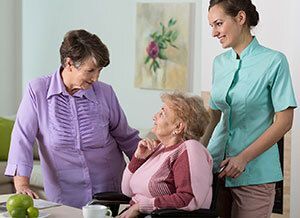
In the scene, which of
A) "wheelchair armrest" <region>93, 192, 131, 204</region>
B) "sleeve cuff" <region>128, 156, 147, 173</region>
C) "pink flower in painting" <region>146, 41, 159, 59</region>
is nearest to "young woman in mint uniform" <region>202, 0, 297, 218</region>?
"sleeve cuff" <region>128, 156, 147, 173</region>

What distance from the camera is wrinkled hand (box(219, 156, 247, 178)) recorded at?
105 inches

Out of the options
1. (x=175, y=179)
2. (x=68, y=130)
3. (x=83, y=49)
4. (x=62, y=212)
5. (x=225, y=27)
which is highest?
(x=225, y=27)

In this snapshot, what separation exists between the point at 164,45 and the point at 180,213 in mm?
2941

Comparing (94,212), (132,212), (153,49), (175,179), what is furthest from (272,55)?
(153,49)

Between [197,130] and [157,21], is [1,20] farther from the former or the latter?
[197,130]

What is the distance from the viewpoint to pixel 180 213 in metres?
2.57

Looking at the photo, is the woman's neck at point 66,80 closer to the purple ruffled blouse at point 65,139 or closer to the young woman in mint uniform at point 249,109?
the purple ruffled blouse at point 65,139

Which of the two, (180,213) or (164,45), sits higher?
(164,45)

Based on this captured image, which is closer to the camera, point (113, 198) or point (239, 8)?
point (239, 8)

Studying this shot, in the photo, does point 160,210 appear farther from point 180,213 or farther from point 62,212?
point 62,212

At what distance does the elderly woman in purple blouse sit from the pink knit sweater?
0.33m

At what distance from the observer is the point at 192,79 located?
5297 mm

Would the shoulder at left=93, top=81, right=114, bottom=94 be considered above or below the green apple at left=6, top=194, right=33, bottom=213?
above

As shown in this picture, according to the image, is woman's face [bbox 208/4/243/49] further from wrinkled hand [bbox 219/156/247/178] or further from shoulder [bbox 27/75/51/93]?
shoulder [bbox 27/75/51/93]
